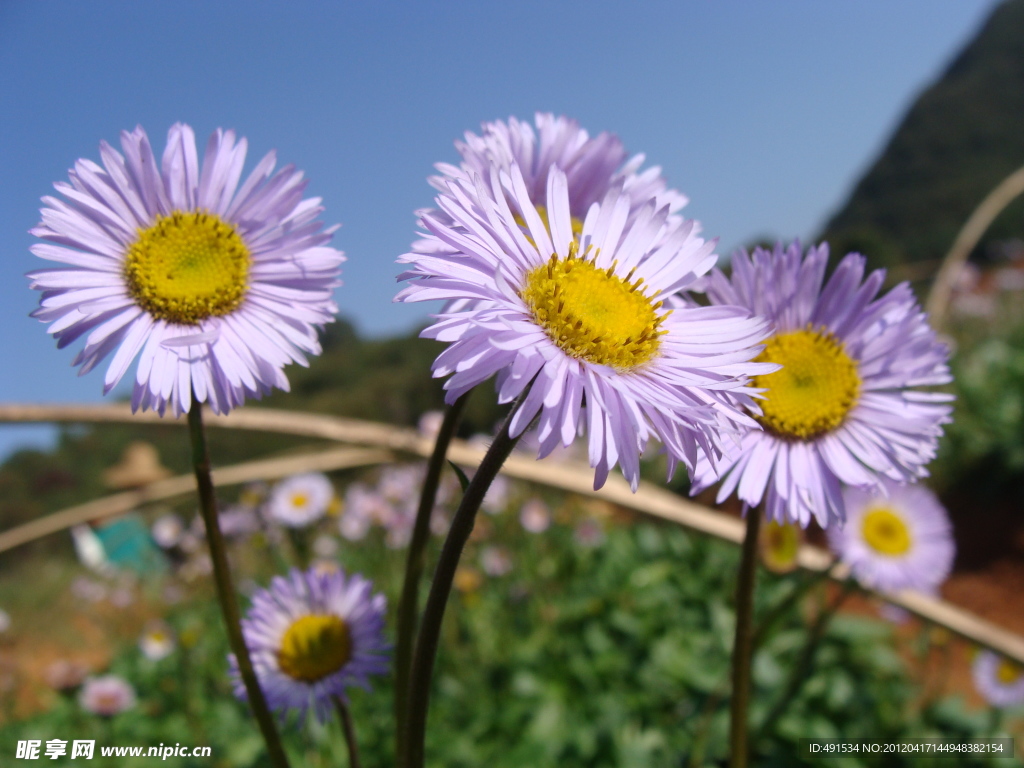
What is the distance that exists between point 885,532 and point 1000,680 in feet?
3.38

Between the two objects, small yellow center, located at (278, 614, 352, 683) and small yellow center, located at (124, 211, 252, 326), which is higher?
small yellow center, located at (124, 211, 252, 326)

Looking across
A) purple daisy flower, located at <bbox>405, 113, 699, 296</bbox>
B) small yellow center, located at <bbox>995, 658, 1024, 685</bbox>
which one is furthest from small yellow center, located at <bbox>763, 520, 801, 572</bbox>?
purple daisy flower, located at <bbox>405, 113, 699, 296</bbox>

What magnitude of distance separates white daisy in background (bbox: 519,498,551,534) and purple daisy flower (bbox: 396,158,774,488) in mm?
3524

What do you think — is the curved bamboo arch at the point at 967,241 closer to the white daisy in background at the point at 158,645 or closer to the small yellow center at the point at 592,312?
the small yellow center at the point at 592,312

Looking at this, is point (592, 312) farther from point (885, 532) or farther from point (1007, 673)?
point (1007, 673)

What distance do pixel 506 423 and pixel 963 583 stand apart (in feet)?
17.5

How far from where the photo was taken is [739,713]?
3.74 ft

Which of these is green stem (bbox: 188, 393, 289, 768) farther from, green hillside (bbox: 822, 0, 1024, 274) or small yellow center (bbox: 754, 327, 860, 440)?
green hillside (bbox: 822, 0, 1024, 274)

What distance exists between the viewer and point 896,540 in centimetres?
Result: 228

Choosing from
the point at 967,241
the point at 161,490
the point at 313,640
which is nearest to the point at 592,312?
the point at 313,640

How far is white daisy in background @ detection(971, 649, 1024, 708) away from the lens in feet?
8.59

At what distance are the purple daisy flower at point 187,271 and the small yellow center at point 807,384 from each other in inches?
27.4

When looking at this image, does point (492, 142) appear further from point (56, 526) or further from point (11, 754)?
point (11, 754)

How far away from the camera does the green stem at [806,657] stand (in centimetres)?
177
